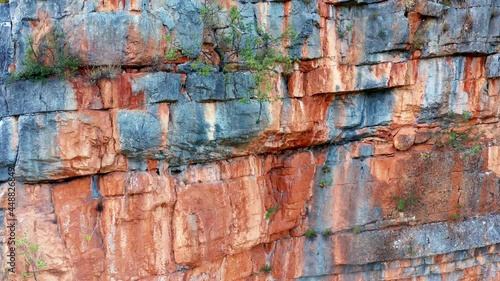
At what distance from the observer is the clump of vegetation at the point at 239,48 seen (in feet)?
30.9

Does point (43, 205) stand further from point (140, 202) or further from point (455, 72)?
point (455, 72)

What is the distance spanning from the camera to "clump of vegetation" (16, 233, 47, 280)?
28.2 feet

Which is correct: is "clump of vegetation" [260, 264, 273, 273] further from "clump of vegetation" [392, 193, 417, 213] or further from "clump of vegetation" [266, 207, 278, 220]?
"clump of vegetation" [392, 193, 417, 213]

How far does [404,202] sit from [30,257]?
8546 mm

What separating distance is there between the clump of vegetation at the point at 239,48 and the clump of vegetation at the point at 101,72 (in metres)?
1.49

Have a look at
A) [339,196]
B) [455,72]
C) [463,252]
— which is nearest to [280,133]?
[339,196]

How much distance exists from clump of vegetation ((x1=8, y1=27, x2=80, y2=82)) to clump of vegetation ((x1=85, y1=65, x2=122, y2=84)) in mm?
255

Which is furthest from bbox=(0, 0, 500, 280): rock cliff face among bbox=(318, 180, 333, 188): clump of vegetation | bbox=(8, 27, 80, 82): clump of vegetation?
bbox=(8, 27, 80, 82): clump of vegetation

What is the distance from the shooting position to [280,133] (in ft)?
34.5

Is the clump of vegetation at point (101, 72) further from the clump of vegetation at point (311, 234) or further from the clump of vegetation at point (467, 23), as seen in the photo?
the clump of vegetation at point (467, 23)

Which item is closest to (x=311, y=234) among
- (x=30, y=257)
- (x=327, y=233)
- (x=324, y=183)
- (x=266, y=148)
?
(x=327, y=233)

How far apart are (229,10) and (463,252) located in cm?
864

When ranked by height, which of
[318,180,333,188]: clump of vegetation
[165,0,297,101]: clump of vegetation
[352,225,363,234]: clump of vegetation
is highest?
[165,0,297,101]: clump of vegetation

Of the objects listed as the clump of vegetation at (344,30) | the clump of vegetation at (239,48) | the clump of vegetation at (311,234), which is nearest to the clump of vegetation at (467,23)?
the clump of vegetation at (344,30)
